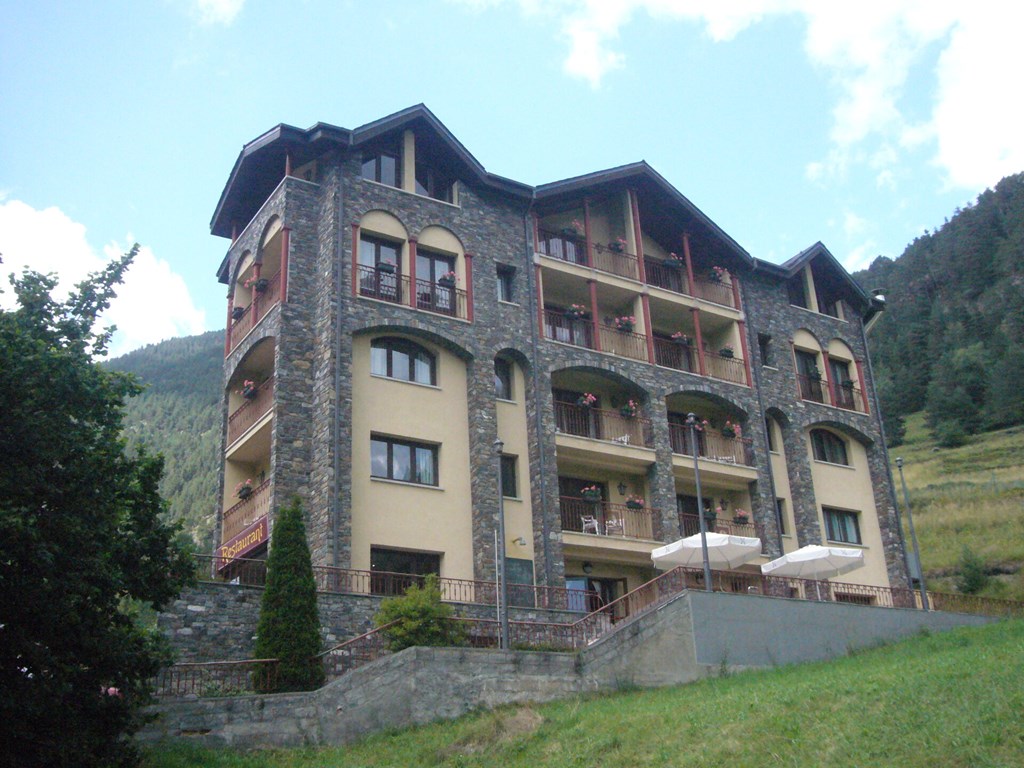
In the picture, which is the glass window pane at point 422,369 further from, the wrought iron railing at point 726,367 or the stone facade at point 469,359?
the wrought iron railing at point 726,367

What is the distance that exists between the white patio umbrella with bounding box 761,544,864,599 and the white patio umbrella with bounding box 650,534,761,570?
2079mm

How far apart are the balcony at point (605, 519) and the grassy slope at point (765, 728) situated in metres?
8.84

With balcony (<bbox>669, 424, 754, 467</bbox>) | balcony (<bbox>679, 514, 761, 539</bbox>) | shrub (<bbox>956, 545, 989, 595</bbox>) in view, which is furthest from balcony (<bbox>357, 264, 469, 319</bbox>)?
shrub (<bbox>956, 545, 989, 595</bbox>)

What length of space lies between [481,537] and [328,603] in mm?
5183

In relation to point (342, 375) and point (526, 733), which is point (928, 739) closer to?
point (526, 733)

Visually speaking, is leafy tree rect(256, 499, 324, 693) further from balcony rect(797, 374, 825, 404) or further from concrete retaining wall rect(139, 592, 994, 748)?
balcony rect(797, 374, 825, 404)

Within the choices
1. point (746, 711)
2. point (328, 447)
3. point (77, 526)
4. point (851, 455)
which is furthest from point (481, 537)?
point (851, 455)

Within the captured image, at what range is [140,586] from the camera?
17422mm

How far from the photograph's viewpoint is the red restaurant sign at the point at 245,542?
26.7 metres

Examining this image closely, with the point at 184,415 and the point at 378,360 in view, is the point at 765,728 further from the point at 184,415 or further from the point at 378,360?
the point at 184,415

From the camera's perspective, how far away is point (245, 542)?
27641 mm

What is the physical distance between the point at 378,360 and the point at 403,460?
277 cm

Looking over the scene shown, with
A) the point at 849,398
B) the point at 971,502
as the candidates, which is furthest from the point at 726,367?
the point at 971,502

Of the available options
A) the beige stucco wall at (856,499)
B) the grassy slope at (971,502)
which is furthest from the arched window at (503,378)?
the grassy slope at (971,502)
